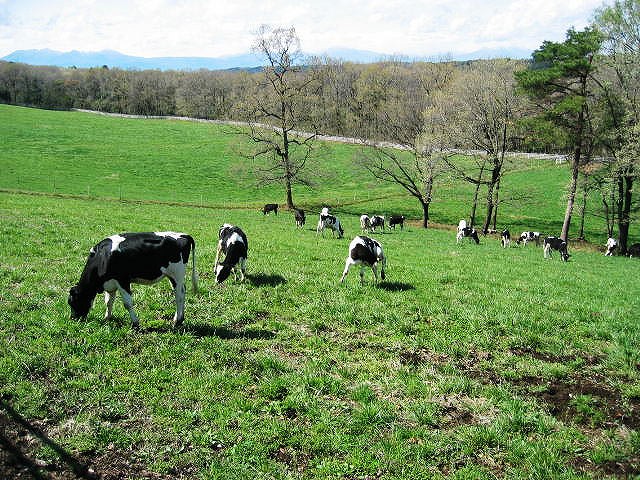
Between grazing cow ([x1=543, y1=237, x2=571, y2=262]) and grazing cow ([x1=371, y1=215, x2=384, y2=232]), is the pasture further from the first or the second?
grazing cow ([x1=371, y1=215, x2=384, y2=232])

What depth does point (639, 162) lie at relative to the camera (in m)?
32.6

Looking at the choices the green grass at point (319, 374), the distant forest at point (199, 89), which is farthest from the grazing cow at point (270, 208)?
the distant forest at point (199, 89)

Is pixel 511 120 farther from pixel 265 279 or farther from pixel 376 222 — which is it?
pixel 265 279

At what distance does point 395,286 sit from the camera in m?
14.6

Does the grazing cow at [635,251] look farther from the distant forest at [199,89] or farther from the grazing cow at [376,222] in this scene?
the distant forest at [199,89]

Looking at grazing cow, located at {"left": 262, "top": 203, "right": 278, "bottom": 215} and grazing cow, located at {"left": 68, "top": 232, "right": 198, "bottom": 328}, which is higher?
grazing cow, located at {"left": 68, "top": 232, "right": 198, "bottom": 328}

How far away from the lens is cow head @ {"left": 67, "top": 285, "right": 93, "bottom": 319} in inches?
396

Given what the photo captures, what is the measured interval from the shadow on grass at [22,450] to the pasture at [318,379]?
2 cm

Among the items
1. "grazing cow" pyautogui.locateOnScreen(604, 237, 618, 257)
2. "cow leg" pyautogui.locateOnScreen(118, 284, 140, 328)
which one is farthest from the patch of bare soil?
"grazing cow" pyautogui.locateOnScreen(604, 237, 618, 257)

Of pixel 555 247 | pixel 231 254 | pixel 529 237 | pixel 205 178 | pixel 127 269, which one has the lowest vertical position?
pixel 529 237

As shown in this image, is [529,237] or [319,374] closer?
[319,374]

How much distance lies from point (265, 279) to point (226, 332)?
4.36 metres

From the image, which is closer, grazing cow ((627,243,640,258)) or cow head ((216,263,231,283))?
cow head ((216,263,231,283))

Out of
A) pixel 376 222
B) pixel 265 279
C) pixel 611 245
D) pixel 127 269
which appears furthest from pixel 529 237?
pixel 127 269
